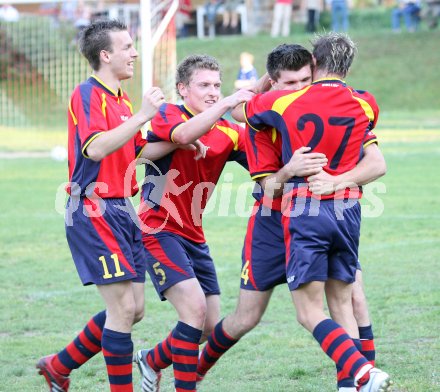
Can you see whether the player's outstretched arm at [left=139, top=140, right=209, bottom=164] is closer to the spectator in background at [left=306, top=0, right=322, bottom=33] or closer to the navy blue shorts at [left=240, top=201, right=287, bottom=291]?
the navy blue shorts at [left=240, top=201, right=287, bottom=291]

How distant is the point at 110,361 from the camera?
480cm

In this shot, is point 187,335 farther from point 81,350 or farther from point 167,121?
point 167,121

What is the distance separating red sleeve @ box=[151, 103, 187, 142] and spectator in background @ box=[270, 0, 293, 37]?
28.0 metres

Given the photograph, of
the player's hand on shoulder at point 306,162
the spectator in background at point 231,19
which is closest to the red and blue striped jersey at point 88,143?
the player's hand on shoulder at point 306,162

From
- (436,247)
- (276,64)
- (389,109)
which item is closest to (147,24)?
(436,247)

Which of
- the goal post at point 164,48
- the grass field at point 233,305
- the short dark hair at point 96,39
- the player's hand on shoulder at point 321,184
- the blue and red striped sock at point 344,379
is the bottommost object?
the grass field at point 233,305

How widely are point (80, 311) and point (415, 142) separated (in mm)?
14039

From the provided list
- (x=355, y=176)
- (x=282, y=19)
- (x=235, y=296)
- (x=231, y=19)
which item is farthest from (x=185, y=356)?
(x=231, y=19)

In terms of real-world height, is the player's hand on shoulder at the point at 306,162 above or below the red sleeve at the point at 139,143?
below

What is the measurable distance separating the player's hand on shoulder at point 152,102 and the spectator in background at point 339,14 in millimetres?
29242

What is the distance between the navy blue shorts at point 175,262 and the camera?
5.14 meters

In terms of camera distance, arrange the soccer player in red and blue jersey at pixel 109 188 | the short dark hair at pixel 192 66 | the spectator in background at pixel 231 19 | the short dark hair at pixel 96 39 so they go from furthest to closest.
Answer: the spectator in background at pixel 231 19
the short dark hair at pixel 192 66
the short dark hair at pixel 96 39
the soccer player in red and blue jersey at pixel 109 188

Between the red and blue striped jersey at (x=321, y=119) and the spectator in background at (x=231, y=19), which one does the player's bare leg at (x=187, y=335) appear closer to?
the red and blue striped jersey at (x=321, y=119)

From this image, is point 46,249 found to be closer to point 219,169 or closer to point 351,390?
point 219,169
